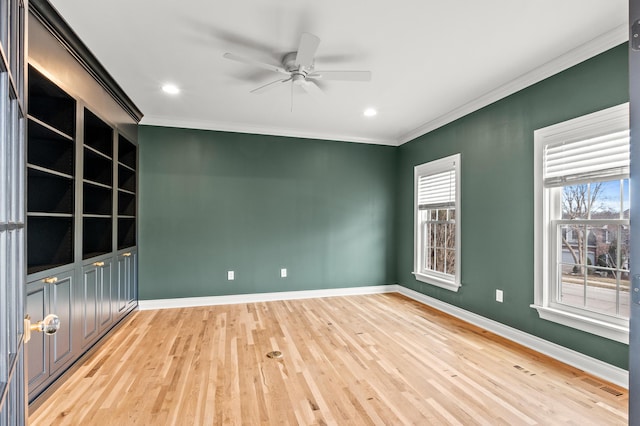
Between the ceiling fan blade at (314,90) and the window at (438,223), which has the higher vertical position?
the ceiling fan blade at (314,90)

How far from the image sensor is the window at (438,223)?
3.95 m

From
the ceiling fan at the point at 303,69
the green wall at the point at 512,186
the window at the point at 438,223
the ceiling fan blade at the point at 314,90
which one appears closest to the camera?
the ceiling fan at the point at 303,69

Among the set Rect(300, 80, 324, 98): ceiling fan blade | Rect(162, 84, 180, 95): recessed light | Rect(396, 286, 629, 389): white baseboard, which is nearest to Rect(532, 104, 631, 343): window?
Rect(396, 286, 629, 389): white baseboard

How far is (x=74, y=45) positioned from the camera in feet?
7.84

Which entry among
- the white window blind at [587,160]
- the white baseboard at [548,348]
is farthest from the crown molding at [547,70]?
the white baseboard at [548,348]

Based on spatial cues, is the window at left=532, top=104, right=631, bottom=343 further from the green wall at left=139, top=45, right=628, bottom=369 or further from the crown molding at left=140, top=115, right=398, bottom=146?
the crown molding at left=140, top=115, right=398, bottom=146

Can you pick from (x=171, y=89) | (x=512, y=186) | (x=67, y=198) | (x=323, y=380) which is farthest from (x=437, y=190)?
(x=67, y=198)

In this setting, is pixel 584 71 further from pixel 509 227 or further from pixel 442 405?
pixel 442 405

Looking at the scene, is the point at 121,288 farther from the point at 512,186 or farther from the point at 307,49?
the point at 512,186

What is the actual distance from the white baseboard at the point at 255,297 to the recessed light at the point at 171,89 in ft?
8.76

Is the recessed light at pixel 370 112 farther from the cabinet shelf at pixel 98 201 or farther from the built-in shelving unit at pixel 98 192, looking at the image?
the cabinet shelf at pixel 98 201

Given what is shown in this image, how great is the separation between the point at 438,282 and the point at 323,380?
2439 mm

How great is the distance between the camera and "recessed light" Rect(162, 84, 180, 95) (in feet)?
10.6

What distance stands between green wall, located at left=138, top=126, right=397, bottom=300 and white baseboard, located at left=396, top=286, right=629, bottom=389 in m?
1.65
